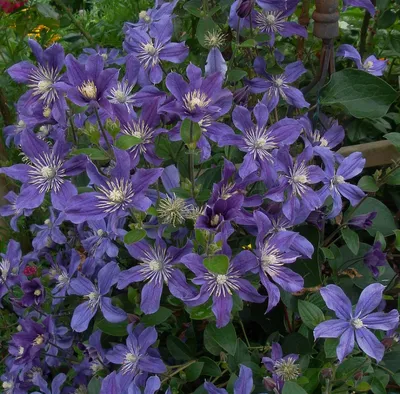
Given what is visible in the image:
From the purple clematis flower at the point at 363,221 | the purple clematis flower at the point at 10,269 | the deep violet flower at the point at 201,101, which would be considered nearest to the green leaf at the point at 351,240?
the purple clematis flower at the point at 363,221

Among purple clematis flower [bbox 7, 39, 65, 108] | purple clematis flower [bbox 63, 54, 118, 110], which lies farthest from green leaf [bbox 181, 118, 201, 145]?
purple clematis flower [bbox 7, 39, 65, 108]

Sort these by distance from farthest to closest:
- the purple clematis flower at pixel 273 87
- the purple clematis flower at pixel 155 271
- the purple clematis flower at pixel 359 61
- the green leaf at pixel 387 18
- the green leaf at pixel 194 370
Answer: the green leaf at pixel 387 18
the purple clematis flower at pixel 359 61
the purple clematis flower at pixel 273 87
the green leaf at pixel 194 370
the purple clematis flower at pixel 155 271

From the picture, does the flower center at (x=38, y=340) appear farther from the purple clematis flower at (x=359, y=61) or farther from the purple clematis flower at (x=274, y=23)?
the purple clematis flower at (x=359, y=61)

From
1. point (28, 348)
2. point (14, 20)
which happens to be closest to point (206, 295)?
point (28, 348)

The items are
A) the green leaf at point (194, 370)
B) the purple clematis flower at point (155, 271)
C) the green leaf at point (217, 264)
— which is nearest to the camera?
the green leaf at point (217, 264)

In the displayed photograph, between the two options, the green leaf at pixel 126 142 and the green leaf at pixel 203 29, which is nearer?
the green leaf at pixel 126 142

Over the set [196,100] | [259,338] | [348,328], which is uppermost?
[196,100]

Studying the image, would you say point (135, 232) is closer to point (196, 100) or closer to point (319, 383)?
point (196, 100)
